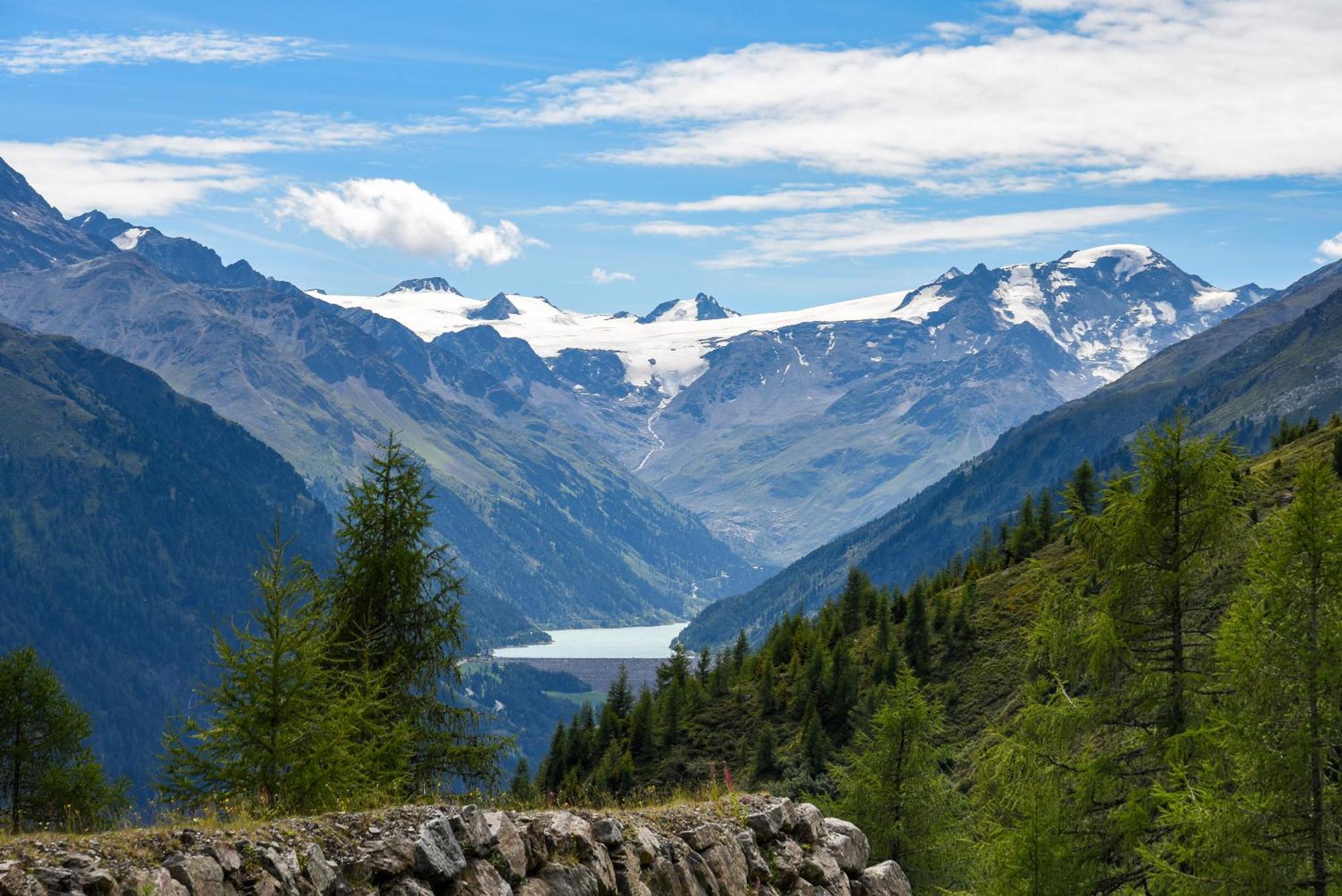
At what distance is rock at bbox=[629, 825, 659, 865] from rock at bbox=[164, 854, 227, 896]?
803 cm

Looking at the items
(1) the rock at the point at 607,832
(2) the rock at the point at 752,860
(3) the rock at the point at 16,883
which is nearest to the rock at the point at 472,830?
(1) the rock at the point at 607,832

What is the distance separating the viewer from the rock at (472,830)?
20.2m

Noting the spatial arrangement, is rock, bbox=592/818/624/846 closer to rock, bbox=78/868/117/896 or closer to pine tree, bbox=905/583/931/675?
rock, bbox=78/868/117/896

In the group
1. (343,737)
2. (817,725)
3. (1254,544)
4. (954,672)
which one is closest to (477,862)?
(343,737)

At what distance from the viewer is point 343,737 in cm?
2753

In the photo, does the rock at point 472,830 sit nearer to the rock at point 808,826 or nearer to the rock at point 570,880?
the rock at point 570,880

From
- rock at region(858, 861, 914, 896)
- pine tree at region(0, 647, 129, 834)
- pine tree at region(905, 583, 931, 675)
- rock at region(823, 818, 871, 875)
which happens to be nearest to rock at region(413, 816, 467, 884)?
rock at region(823, 818, 871, 875)

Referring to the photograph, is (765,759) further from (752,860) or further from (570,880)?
(570,880)

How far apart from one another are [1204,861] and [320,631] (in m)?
20.9

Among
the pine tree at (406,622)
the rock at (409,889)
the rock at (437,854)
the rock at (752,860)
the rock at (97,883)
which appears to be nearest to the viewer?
the rock at (97,883)

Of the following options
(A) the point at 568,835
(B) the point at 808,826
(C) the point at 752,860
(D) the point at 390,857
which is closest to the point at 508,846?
(A) the point at 568,835

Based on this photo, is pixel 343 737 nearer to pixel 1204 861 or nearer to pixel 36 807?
pixel 1204 861

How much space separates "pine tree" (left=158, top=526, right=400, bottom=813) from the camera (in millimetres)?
25484

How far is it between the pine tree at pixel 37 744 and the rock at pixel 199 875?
43.8 metres
